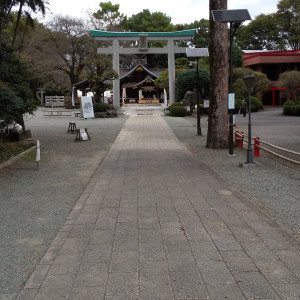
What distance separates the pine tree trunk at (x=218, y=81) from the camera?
492 inches

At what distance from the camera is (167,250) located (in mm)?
4141

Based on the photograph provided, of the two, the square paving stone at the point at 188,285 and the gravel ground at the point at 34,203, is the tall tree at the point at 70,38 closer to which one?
the gravel ground at the point at 34,203

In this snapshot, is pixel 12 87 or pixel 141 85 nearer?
pixel 12 87

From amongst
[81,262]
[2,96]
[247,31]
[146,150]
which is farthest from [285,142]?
[247,31]

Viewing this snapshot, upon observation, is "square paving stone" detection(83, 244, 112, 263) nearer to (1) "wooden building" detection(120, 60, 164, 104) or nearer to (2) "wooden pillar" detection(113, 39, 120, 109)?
(2) "wooden pillar" detection(113, 39, 120, 109)

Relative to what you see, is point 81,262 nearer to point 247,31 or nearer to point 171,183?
point 171,183

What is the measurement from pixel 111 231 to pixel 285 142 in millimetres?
12075

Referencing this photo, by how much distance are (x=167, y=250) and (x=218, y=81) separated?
9489 mm

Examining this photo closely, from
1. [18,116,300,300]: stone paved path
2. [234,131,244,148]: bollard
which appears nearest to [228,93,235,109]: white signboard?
[234,131,244,148]: bollard

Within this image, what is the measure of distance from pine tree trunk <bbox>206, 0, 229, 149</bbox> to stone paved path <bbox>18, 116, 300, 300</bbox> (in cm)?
603

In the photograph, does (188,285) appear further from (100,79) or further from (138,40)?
(138,40)

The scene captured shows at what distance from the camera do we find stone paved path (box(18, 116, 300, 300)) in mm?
3287

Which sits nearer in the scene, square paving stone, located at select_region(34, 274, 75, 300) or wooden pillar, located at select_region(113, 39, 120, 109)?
square paving stone, located at select_region(34, 274, 75, 300)

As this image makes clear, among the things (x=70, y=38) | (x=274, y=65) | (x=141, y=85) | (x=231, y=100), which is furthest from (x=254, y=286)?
(x=141, y=85)
